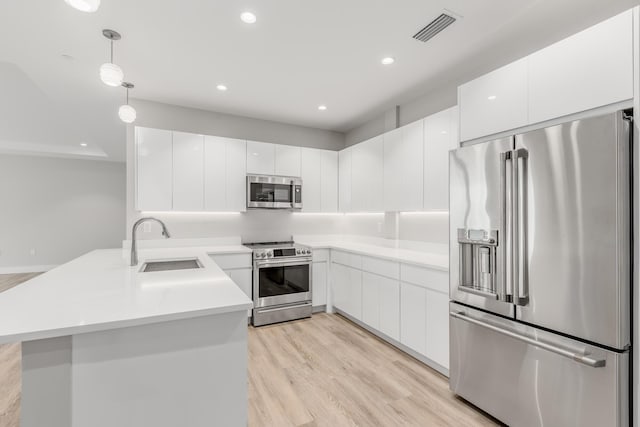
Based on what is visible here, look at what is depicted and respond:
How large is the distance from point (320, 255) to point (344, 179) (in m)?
1.25

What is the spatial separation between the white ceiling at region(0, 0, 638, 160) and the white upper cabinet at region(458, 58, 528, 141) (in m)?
0.49

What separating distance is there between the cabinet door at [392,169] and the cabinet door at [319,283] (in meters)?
1.24

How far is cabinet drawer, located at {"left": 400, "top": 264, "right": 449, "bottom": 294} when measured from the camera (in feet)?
7.97

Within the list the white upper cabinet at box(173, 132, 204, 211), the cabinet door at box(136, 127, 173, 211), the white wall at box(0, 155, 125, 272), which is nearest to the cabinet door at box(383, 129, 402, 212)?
the white upper cabinet at box(173, 132, 204, 211)

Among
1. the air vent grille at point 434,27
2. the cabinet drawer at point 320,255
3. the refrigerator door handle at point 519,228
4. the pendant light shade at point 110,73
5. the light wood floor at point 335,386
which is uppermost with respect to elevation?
the air vent grille at point 434,27

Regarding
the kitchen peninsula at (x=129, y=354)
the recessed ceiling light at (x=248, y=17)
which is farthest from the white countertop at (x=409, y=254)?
the recessed ceiling light at (x=248, y=17)

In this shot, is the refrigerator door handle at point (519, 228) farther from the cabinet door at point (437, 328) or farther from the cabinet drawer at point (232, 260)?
the cabinet drawer at point (232, 260)

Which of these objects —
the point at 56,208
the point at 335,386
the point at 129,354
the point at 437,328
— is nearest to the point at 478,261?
the point at 437,328

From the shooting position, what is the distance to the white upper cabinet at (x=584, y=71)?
1.45 m

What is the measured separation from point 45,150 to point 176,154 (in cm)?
541

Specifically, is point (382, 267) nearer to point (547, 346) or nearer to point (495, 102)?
point (547, 346)

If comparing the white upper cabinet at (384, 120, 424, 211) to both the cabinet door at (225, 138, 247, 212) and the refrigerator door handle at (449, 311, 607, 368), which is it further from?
the cabinet door at (225, 138, 247, 212)

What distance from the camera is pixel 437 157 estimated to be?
288 centimetres

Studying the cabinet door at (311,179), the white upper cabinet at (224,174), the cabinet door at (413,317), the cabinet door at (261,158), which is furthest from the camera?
the cabinet door at (311,179)
